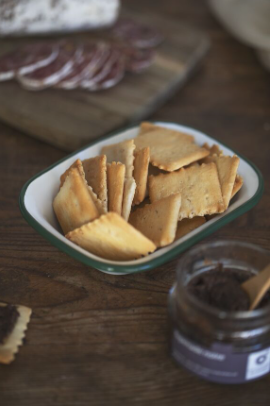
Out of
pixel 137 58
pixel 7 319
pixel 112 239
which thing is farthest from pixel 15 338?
pixel 137 58

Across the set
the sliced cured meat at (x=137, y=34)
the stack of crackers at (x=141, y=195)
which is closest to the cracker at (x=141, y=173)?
the stack of crackers at (x=141, y=195)

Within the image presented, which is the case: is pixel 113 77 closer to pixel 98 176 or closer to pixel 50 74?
pixel 50 74

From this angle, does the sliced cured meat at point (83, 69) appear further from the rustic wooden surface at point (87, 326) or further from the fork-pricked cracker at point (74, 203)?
the fork-pricked cracker at point (74, 203)

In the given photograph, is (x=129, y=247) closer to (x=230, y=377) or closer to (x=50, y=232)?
(x=50, y=232)

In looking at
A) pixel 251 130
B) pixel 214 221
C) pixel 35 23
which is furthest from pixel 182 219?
pixel 35 23

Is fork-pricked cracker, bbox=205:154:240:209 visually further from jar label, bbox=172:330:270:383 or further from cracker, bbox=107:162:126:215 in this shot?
jar label, bbox=172:330:270:383

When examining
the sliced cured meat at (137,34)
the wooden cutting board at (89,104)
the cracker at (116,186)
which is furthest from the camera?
the sliced cured meat at (137,34)

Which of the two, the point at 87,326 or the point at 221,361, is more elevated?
the point at 221,361
